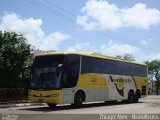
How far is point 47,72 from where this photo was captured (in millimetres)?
22453

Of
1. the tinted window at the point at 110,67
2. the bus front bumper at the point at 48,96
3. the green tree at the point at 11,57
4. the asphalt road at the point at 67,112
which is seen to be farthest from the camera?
the green tree at the point at 11,57

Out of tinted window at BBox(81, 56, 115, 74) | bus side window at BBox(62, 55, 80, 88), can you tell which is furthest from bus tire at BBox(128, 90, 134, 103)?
bus side window at BBox(62, 55, 80, 88)

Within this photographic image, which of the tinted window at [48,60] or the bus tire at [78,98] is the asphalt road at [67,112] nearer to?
the bus tire at [78,98]

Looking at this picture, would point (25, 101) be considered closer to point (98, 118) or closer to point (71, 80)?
point (71, 80)

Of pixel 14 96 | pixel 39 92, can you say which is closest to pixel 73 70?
pixel 39 92

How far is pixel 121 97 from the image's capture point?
97.5ft

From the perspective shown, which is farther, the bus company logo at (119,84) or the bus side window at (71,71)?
the bus company logo at (119,84)

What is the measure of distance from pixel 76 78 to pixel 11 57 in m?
12.2

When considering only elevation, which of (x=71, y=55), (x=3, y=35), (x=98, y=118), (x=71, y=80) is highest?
(x=3, y=35)

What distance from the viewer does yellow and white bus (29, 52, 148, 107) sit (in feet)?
72.8

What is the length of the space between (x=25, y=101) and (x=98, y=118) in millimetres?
17304

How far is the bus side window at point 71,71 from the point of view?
22.4 metres

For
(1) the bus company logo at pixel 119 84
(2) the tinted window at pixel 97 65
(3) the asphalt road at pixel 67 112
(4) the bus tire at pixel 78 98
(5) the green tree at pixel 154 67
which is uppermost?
(5) the green tree at pixel 154 67

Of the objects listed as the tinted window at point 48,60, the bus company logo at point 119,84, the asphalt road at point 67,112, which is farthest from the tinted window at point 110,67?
the asphalt road at point 67,112
